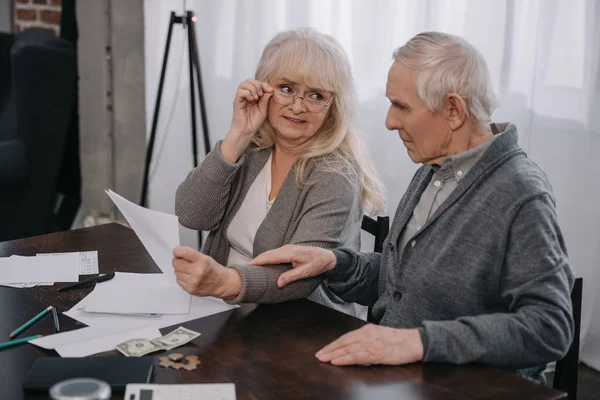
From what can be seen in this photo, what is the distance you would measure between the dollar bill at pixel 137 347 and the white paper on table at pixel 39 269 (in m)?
0.38

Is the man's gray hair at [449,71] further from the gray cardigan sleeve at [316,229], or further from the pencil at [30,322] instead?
the pencil at [30,322]

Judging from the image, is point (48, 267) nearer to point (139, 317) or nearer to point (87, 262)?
point (87, 262)

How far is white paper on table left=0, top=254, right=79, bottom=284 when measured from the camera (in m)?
1.55

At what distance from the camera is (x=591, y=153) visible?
2352 millimetres

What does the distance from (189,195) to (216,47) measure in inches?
71.9

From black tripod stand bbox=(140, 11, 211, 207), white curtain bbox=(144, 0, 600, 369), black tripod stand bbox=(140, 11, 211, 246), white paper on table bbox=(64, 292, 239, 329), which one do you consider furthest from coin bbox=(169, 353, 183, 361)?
black tripod stand bbox=(140, 11, 211, 207)

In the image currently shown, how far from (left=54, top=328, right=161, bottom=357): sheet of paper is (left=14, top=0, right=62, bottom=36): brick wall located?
3.54 metres

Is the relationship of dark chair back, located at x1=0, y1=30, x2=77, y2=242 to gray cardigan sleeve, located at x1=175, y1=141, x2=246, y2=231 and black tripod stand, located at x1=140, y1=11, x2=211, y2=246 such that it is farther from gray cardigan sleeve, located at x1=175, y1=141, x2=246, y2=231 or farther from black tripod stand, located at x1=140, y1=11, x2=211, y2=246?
gray cardigan sleeve, located at x1=175, y1=141, x2=246, y2=231

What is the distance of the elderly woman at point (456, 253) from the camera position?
3.85 ft

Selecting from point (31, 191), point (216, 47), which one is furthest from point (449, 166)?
point (31, 191)

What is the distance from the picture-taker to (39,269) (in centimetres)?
160

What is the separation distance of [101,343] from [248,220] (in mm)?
682

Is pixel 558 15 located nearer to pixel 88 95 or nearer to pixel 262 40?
pixel 262 40

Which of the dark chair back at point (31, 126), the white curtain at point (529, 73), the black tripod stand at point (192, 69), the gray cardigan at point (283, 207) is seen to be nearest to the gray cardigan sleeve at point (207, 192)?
the gray cardigan at point (283, 207)
